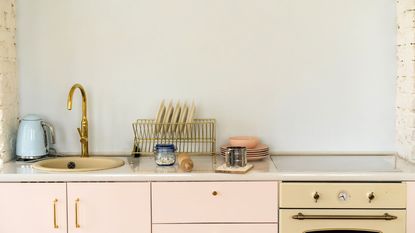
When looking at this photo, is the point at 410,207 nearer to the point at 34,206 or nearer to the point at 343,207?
the point at 343,207

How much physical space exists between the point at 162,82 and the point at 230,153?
0.72 metres

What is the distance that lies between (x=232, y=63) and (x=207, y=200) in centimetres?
92

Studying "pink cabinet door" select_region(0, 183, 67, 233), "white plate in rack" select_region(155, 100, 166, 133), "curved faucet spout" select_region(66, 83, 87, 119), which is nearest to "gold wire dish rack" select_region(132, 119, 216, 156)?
"white plate in rack" select_region(155, 100, 166, 133)

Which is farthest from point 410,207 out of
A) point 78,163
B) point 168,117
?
point 78,163

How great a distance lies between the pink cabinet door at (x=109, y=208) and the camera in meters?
2.67

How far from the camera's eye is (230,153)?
2758mm

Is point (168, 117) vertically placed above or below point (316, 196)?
above

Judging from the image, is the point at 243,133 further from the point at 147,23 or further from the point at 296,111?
the point at 147,23

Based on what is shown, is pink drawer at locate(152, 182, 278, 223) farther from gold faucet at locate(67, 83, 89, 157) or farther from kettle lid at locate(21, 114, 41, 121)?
kettle lid at locate(21, 114, 41, 121)

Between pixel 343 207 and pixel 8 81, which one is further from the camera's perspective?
pixel 8 81

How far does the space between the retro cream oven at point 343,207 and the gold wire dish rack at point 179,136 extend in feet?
2.22

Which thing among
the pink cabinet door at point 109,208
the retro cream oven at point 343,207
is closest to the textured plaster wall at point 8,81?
the pink cabinet door at point 109,208

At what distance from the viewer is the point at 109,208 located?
8.80 feet

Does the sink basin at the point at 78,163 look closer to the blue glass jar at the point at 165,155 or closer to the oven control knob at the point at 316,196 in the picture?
the blue glass jar at the point at 165,155
